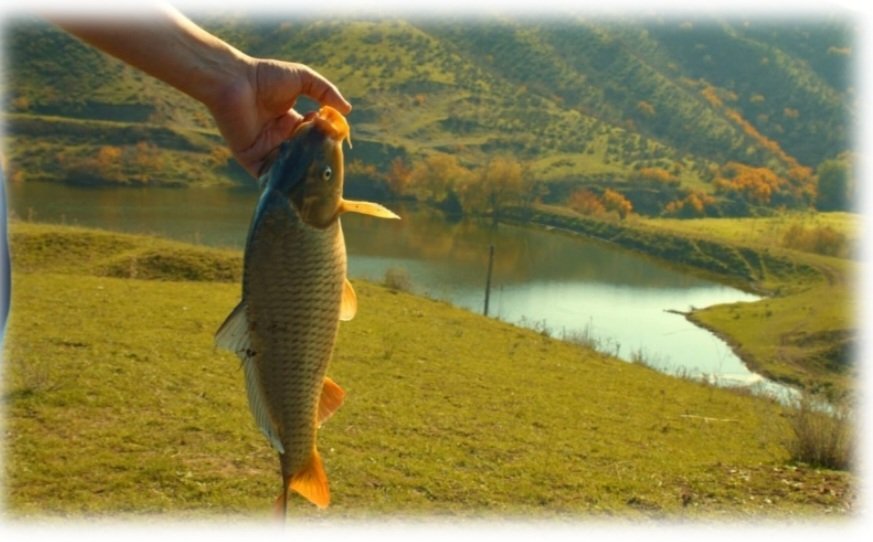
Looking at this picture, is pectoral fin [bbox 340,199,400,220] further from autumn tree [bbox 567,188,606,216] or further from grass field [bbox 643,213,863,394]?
autumn tree [bbox 567,188,606,216]

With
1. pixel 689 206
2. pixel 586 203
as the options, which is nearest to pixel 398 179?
pixel 586 203

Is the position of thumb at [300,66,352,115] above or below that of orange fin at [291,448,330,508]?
above

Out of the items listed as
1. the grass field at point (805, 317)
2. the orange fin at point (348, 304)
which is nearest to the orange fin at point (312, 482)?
the orange fin at point (348, 304)

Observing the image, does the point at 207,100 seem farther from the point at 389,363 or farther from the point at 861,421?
the point at 389,363

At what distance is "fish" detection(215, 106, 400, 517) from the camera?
4.83 ft

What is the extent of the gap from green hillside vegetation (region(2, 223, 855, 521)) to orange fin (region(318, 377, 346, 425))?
11.0 ft

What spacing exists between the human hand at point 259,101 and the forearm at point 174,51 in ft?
0.04

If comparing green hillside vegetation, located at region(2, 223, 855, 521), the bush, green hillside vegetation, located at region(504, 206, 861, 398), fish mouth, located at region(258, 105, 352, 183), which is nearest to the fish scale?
fish mouth, located at region(258, 105, 352, 183)

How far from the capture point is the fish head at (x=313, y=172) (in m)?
1.47

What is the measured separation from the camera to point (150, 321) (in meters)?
10.7

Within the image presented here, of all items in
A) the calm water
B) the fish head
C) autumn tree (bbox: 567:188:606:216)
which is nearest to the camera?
the fish head

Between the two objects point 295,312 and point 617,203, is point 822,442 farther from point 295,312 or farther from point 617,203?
point 617,203

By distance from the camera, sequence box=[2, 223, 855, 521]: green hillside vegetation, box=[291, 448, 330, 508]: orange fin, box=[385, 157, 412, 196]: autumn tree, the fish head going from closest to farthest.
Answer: the fish head < box=[291, 448, 330, 508]: orange fin < box=[2, 223, 855, 521]: green hillside vegetation < box=[385, 157, 412, 196]: autumn tree

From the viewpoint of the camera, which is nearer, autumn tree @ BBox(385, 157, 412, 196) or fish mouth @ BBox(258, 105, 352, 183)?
fish mouth @ BBox(258, 105, 352, 183)
